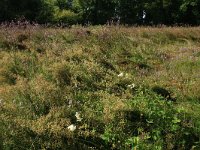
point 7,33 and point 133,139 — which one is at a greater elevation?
point 7,33

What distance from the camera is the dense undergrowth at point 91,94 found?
6.84m

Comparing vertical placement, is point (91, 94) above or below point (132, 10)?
below

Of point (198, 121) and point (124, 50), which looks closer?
point (198, 121)

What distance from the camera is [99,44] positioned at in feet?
42.3

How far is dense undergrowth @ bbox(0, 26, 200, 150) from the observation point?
22.5 ft

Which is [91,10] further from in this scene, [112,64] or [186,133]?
[186,133]

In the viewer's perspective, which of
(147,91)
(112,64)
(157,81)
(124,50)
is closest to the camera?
(147,91)

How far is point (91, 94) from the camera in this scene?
27.7 feet

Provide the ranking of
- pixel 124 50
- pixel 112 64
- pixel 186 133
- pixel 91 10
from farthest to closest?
pixel 91 10
pixel 124 50
pixel 112 64
pixel 186 133

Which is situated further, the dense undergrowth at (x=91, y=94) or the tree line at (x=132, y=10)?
Answer: the tree line at (x=132, y=10)

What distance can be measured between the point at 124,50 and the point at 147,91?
4.06 meters

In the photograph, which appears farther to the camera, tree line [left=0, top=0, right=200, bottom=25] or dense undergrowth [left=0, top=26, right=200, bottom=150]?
tree line [left=0, top=0, right=200, bottom=25]

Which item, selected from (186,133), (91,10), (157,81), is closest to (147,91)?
(157,81)

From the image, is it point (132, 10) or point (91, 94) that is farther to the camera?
point (132, 10)
